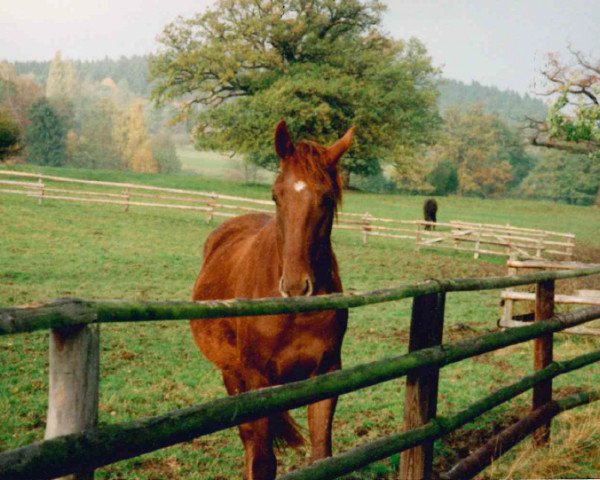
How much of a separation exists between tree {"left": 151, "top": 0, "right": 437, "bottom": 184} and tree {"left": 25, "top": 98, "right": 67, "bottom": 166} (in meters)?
26.4

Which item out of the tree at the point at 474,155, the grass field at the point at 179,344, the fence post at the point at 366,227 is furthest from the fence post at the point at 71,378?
the tree at the point at 474,155

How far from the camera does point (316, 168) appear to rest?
3.49 m

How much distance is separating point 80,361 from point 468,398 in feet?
19.3

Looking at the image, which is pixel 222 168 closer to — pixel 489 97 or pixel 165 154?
pixel 165 154

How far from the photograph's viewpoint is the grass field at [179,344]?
486 centimetres

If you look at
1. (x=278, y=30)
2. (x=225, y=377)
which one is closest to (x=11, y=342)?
(x=225, y=377)

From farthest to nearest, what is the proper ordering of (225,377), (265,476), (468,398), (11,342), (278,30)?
(278,30) < (11,342) < (468,398) < (225,377) < (265,476)

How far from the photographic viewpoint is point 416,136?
3753 centimetres

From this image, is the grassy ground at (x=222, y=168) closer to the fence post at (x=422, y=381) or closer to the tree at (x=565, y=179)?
the tree at (x=565, y=179)

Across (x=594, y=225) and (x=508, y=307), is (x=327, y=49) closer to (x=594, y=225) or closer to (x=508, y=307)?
(x=594, y=225)

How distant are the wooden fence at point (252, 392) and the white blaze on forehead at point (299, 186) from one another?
2.90ft

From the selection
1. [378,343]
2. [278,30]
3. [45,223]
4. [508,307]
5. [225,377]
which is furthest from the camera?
[278,30]

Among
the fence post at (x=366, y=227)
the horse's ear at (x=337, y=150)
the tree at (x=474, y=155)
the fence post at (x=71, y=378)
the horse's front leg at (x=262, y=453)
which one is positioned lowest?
the horse's front leg at (x=262, y=453)

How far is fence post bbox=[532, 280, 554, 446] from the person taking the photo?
180 inches
